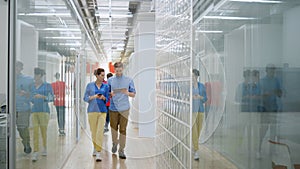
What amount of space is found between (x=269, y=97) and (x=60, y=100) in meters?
3.38

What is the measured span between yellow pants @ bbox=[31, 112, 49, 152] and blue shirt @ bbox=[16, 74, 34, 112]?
0.21 meters

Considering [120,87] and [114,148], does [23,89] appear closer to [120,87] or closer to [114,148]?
[120,87]

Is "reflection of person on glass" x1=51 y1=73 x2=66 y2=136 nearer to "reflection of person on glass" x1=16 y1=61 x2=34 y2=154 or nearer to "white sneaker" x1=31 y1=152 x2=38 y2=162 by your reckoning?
"white sneaker" x1=31 y1=152 x2=38 y2=162

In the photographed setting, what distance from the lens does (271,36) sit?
113 centimetres

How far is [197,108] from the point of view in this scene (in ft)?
7.03

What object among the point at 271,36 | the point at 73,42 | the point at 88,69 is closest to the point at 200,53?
the point at 271,36

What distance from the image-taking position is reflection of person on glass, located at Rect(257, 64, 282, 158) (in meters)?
1.10

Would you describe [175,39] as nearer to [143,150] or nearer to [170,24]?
[170,24]

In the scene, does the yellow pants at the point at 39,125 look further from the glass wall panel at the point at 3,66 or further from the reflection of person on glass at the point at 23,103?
the glass wall panel at the point at 3,66

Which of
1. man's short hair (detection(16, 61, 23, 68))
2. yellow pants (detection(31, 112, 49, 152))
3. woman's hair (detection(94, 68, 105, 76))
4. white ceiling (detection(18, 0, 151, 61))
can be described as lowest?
yellow pants (detection(31, 112, 49, 152))

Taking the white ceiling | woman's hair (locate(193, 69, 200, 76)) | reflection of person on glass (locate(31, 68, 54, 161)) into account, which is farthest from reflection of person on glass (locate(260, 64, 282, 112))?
reflection of person on glass (locate(31, 68, 54, 161))

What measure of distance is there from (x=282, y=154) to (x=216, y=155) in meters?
0.72

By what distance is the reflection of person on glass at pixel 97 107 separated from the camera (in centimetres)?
439

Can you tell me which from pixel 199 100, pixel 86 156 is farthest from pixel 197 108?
pixel 86 156
